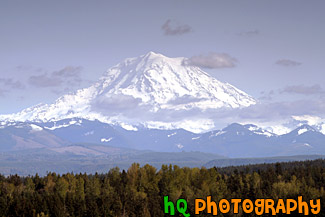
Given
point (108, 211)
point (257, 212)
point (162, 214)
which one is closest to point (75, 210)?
point (108, 211)

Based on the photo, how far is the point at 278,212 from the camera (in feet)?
607

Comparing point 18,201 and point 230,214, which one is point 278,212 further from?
point 18,201

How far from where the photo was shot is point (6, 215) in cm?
18350

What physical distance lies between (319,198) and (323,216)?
24.1 metres

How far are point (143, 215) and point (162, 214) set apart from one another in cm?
645

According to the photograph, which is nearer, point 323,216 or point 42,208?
point 323,216

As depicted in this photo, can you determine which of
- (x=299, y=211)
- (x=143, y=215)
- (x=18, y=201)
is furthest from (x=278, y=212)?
(x=18, y=201)

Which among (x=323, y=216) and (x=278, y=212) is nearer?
(x=323, y=216)

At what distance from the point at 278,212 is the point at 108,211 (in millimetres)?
55020

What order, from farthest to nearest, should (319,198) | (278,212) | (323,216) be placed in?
1. (319,198)
2. (278,212)
3. (323,216)

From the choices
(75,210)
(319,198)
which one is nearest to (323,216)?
(319,198)

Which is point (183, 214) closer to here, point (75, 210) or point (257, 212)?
point (257, 212)

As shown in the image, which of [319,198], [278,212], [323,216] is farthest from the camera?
[319,198]

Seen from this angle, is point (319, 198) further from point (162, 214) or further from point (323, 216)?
point (162, 214)
